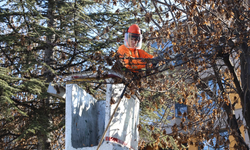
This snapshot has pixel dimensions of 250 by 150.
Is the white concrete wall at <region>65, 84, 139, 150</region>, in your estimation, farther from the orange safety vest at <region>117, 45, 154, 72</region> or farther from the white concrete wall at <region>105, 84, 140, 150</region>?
the orange safety vest at <region>117, 45, 154, 72</region>

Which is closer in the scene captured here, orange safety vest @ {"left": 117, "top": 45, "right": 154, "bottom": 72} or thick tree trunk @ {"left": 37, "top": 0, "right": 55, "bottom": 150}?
orange safety vest @ {"left": 117, "top": 45, "right": 154, "bottom": 72}

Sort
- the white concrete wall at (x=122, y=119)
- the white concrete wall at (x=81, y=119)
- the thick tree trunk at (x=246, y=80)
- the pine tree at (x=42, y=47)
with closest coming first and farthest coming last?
the white concrete wall at (x=122, y=119) < the white concrete wall at (x=81, y=119) < the thick tree trunk at (x=246, y=80) < the pine tree at (x=42, y=47)

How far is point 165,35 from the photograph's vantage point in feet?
19.2

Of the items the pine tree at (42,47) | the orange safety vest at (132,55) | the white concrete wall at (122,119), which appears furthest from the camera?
the pine tree at (42,47)

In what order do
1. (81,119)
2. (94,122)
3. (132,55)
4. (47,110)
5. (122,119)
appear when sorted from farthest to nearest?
(47,110)
(132,55)
(94,122)
(81,119)
(122,119)

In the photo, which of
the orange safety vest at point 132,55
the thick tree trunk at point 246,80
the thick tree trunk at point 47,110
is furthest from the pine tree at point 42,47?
the thick tree trunk at point 246,80

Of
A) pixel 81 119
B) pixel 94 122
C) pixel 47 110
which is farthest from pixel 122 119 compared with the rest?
pixel 47 110

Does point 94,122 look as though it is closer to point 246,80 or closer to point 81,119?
point 81,119

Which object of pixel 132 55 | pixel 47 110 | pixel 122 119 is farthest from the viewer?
pixel 47 110

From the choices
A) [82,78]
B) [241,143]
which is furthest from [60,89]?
[241,143]

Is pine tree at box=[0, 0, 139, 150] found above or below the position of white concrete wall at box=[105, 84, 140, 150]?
above

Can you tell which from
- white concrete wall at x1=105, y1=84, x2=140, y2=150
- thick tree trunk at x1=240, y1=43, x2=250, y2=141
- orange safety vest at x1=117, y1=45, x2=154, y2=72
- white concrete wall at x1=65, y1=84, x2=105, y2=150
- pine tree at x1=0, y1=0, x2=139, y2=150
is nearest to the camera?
white concrete wall at x1=105, y1=84, x2=140, y2=150

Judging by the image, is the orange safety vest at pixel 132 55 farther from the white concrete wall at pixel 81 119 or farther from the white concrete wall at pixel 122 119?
the white concrete wall at pixel 81 119

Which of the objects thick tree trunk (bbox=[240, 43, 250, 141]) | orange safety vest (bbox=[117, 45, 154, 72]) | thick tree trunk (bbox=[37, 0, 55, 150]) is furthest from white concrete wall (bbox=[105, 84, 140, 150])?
thick tree trunk (bbox=[37, 0, 55, 150])
